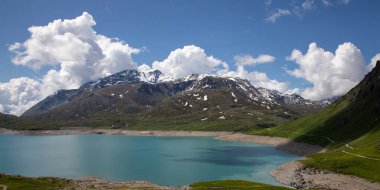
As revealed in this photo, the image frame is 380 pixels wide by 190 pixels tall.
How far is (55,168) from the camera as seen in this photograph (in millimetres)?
129625

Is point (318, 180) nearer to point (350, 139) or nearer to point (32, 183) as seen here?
point (32, 183)

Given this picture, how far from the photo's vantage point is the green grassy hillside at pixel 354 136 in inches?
3923

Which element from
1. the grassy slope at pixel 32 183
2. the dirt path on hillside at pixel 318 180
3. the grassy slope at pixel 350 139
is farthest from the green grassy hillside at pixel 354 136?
the grassy slope at pixel 32 183

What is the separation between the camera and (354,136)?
154750mm

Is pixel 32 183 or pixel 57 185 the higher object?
pixel 32 183

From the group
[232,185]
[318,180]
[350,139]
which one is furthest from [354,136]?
[232,185]

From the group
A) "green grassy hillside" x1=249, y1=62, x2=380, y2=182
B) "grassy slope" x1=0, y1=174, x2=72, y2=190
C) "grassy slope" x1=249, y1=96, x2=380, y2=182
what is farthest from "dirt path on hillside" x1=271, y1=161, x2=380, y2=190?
"grassy slope" x1=0, y1=174, x2=72, y2=190

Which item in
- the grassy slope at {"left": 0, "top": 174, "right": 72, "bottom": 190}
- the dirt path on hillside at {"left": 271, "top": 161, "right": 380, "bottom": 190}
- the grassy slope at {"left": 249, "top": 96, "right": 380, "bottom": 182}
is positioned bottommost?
the dirt path on hillside at {"left": 271, "top": 161, "right": 380, "bottom": 190}

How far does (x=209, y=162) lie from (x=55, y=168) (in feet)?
173

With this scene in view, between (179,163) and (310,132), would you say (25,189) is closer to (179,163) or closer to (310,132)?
(179,163)

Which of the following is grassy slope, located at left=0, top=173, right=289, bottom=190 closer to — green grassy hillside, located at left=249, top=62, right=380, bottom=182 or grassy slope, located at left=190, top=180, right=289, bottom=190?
grassy slope, located at left=190, top=180, right=289, bottom=190

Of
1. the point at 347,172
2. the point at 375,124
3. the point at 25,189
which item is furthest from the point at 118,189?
the point at 375,124

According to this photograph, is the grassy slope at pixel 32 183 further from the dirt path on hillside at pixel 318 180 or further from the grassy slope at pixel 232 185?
the dirt path on hillside at pixel 318 180

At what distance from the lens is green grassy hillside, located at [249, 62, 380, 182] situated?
99.6 meters
